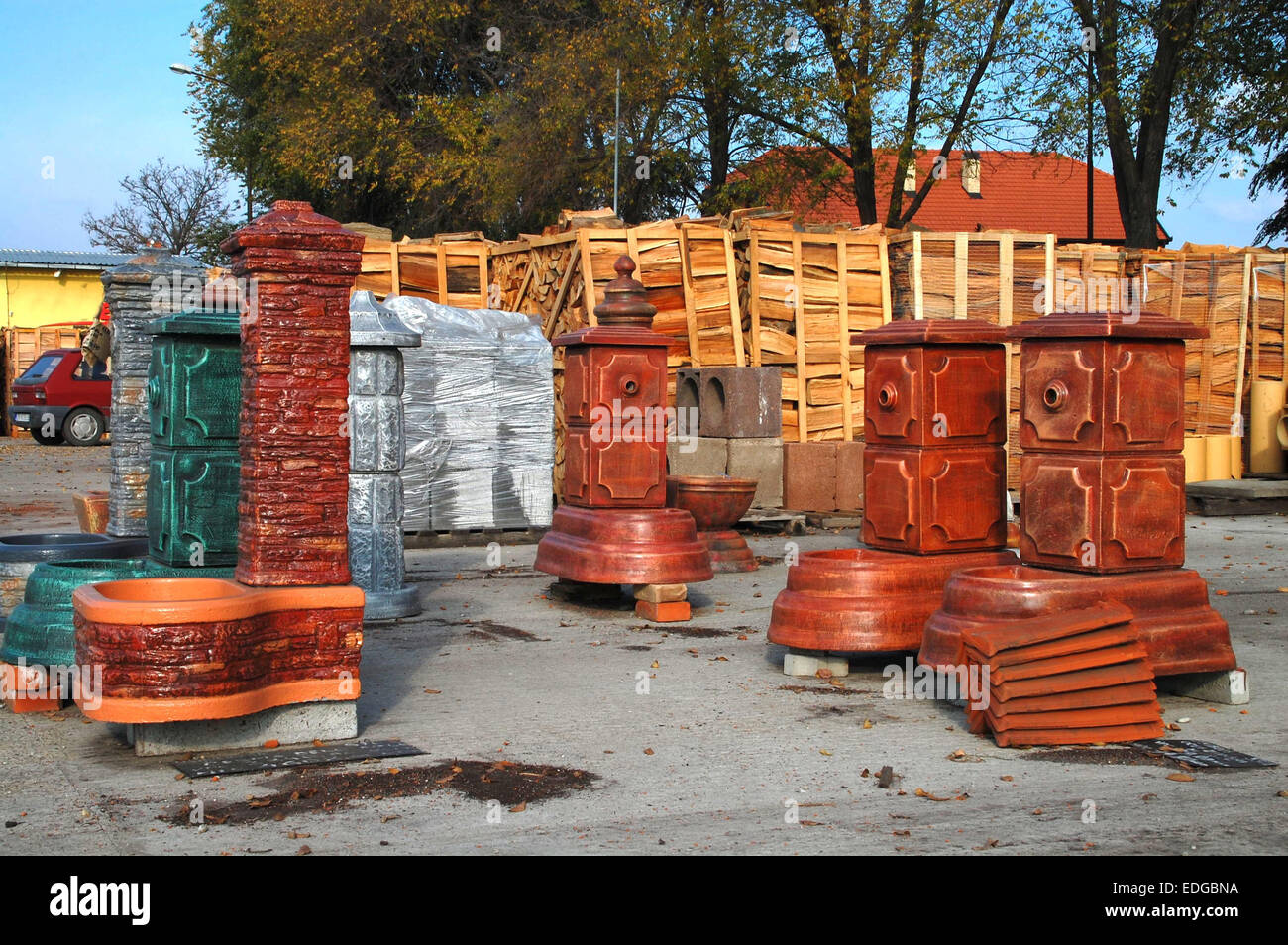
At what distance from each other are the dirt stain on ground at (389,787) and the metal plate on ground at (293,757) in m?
0.11

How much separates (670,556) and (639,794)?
412 cm

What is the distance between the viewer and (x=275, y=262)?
579 centimetres

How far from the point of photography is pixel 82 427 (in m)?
26.2

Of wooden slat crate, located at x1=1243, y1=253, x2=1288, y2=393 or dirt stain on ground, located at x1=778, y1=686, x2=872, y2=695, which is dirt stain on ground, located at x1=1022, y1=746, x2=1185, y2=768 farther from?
wooden slat crate, located at x1=1243, y1=253, x2=1288, y2=393

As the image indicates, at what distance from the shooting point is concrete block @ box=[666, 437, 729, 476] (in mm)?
13898

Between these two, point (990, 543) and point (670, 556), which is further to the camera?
point (670, 556)

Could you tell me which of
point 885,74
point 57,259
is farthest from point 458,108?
point 57,259

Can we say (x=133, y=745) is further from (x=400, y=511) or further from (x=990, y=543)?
(x=990, y=543)

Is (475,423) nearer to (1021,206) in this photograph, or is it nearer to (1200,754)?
(1200,754)

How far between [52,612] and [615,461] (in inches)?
163

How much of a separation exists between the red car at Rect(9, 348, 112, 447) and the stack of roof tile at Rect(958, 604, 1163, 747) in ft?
77.6

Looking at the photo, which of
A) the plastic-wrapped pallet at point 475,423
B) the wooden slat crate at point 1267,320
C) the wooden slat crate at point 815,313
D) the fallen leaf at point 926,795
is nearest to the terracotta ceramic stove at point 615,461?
the plastic-wrapped pallet at point 475,423

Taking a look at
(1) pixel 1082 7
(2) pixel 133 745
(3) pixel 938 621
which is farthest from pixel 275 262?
(1) pixel 1082 7

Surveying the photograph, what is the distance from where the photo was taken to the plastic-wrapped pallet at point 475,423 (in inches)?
504
